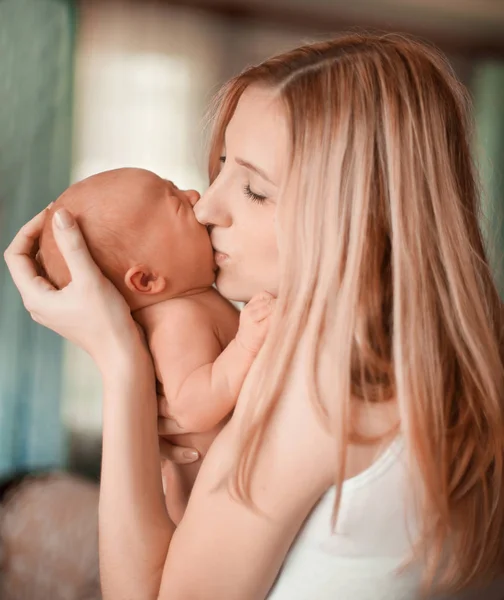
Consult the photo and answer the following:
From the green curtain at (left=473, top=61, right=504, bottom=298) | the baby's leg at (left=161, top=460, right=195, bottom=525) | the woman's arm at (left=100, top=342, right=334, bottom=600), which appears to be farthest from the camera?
the green curtain at (left=473, top=61, right=504, bottom=298)

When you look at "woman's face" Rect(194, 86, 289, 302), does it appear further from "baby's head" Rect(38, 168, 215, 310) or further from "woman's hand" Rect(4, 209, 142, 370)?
"woman's hand" Rect(4, 209, 142, 370)

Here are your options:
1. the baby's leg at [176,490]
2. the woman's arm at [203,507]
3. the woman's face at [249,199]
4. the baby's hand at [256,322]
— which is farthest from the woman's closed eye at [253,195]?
the baby's leg at [176,490]

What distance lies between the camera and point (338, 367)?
2.21 ft

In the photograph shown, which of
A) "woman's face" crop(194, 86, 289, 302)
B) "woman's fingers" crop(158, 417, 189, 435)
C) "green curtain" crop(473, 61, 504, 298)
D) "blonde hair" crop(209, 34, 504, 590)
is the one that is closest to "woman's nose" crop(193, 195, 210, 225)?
"woman's face" crop(194, 86, 289, 302)

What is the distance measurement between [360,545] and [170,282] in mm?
350

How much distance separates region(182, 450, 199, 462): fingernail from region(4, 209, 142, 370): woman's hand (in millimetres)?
154

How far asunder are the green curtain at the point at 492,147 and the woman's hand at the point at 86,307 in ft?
1.88

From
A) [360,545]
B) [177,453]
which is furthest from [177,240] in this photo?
[360,545]

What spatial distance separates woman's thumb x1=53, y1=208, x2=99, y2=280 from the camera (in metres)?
0.77

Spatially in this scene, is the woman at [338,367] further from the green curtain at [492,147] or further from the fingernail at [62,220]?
the green curtain at [492,147]

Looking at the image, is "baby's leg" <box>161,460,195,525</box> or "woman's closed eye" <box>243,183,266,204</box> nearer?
"woman's closed eye" <box>243,183,266,204</box>

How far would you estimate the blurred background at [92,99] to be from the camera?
3.21 ft

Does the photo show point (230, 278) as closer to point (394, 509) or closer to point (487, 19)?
point (394, 509)

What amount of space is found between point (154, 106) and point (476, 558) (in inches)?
27.6
